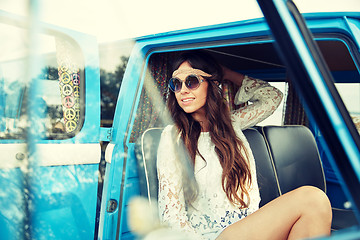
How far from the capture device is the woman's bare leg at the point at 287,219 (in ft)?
4.99

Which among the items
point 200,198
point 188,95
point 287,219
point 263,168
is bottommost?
point 287,219

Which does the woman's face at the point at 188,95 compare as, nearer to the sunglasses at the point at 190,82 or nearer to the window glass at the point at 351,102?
the sunglasses at the point at 190,82

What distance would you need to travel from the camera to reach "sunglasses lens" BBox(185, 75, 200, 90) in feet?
6.20

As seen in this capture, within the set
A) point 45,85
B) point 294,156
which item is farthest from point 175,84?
point 294,156

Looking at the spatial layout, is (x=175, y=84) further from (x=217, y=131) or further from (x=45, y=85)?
(x=45, y=85)

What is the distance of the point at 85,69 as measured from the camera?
181cm

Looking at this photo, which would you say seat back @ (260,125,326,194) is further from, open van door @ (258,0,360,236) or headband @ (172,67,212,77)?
open van door @ (258,0,360,236)

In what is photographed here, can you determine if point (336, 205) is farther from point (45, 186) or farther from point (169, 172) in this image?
point (45, 186)

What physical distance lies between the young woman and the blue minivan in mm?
164

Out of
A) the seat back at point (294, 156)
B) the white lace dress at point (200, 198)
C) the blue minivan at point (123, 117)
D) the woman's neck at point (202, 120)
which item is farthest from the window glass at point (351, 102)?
the woman's neck at point (202, 120)

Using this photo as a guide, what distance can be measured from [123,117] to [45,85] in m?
0.82

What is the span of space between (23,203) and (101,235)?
1086 mm

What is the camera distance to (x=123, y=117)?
1.94 meters

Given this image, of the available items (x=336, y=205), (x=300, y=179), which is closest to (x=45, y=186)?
(x=300, y=179)
